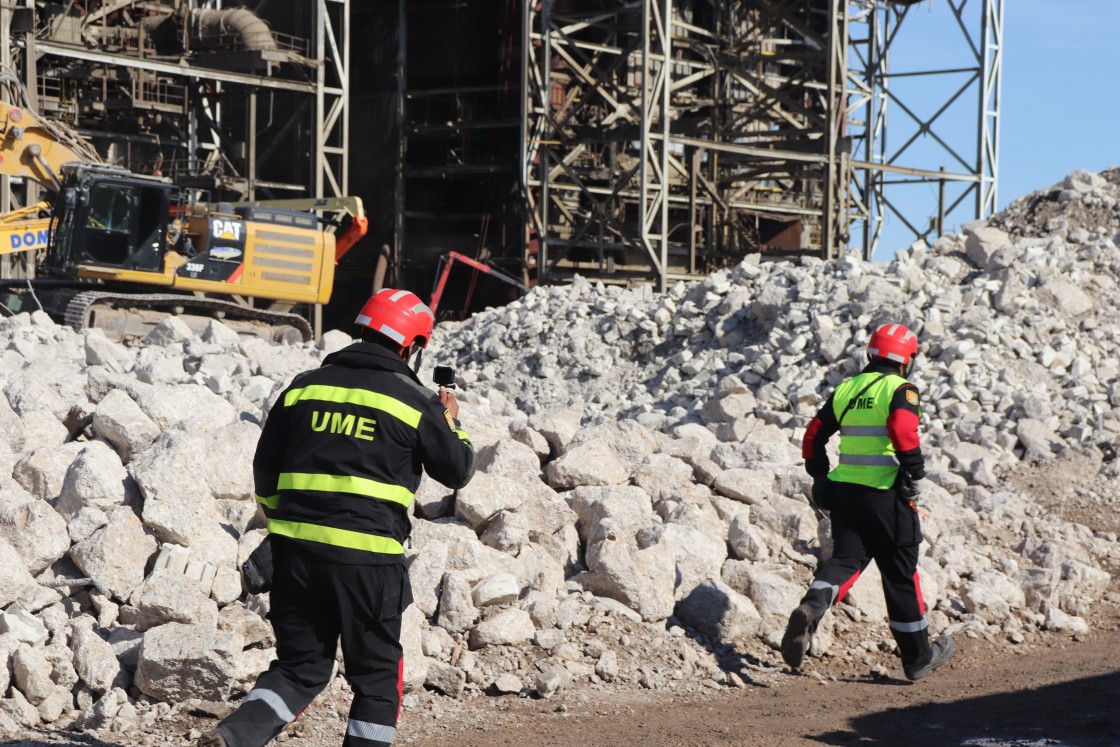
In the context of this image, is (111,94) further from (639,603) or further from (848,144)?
(639,603)

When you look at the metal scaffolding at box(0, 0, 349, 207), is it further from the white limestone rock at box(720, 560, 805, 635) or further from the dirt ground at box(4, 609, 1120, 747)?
the dirt ground at box(4, 609, 1120, 747)

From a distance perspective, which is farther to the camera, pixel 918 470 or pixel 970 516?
pixel 970 516

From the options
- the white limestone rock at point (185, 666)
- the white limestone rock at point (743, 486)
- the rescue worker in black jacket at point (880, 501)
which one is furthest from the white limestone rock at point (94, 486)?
the white limestone rock at point (743, 486)

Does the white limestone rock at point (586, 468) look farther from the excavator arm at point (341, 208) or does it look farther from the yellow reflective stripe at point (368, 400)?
the excavator arm at point (341, 208)

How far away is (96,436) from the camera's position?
7492 millimetres

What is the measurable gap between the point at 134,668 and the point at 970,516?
565 cm

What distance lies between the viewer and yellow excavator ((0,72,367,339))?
14656 mm

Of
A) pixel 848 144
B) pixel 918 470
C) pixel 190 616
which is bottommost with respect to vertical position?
pixel 190 616

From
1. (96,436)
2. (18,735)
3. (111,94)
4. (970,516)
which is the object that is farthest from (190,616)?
(111,94)

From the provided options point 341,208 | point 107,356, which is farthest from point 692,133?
point 107,356

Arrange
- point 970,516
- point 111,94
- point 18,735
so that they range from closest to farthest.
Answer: point 18,735
point 970,516
point 111,94

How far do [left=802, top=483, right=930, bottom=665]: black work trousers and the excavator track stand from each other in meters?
10.3

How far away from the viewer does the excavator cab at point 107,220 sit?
14.5 meters

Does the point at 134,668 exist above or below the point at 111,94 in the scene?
below
